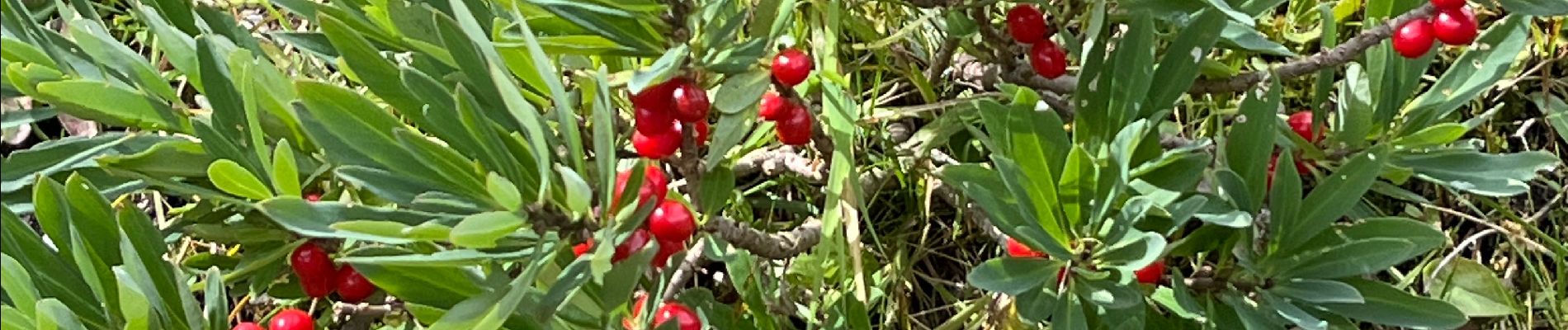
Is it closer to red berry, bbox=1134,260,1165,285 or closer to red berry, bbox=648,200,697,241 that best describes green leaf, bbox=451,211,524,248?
red berry, bbox=648,200,697,241

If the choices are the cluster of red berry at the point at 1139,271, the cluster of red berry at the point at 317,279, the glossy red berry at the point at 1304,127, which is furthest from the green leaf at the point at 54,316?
the glossy red berry at the point at 1304,127

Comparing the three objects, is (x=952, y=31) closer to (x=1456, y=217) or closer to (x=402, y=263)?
(x=402, y=263)

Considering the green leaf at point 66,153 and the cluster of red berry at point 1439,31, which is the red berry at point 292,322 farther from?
the cluster of red berry at point 1439,31

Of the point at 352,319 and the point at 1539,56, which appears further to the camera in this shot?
the point at 1539,56

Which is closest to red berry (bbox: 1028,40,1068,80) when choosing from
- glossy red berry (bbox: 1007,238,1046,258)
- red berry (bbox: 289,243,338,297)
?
glossy red berry (bbox: 1007,238,1046,258)

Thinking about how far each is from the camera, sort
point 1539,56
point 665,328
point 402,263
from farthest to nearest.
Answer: point 1539,56, point 665,328, point 402,263

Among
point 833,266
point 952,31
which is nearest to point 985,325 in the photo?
point 833,266
